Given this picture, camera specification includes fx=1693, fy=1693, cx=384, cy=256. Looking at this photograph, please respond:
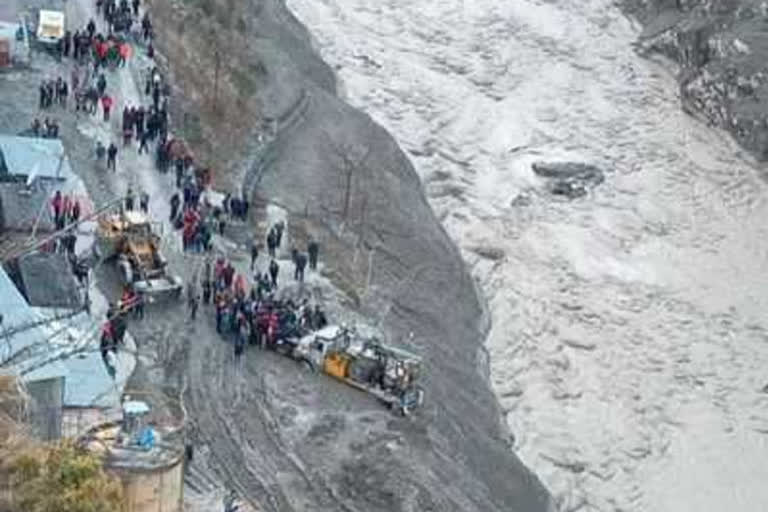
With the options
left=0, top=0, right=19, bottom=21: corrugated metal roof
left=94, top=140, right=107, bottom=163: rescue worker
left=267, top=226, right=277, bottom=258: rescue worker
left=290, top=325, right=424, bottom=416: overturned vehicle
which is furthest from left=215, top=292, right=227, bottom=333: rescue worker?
left=0, top=0, right=19, bottom=21: corrugated metal roof

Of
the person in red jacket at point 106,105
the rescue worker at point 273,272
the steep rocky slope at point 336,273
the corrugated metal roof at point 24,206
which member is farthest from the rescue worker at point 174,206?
the person in red jacket at point 106,105

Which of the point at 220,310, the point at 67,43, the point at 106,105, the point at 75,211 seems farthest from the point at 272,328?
the point at 67,43

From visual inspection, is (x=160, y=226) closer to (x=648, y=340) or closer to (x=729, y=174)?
(x=648, y=340)

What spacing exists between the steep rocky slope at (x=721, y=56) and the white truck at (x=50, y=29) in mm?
28252

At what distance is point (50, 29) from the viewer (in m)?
53.6

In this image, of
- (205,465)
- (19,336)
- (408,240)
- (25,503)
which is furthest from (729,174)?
(25,503)

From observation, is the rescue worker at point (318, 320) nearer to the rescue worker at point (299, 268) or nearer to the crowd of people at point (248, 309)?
the crowd of people at point (248, 309)

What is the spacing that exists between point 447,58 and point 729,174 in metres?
13.0

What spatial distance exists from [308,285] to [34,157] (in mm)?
8380

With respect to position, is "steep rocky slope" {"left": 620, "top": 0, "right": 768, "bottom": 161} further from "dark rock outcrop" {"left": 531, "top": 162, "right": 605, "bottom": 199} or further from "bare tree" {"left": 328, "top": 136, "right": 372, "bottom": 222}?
"bare tree" {"left": 328, "top": 136, "right": 372, "bottom": 222}

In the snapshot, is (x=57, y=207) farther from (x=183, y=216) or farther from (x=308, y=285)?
(x=308, y=285)

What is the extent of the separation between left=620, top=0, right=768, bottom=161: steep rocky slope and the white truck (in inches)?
1112

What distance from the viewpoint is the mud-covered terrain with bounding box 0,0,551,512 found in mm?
39906

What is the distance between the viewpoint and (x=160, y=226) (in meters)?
46.4
